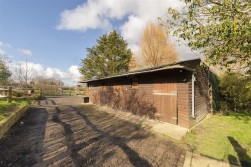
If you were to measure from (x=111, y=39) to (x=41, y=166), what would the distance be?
2895cm

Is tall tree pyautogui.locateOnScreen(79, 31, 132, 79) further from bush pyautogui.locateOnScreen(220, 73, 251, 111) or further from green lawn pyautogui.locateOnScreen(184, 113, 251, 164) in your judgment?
green lawn pyautogui.locateOnScreen(184, 113, 251, 164)

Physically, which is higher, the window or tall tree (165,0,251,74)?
tall tree (165,0,251,74)

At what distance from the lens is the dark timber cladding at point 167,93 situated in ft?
23.6

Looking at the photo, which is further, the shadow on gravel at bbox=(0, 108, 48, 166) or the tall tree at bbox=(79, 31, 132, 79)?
the tall tree at bbox=(79, 31, 132, 79)

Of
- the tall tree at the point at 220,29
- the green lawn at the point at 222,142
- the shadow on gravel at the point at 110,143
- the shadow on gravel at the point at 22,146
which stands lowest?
the green lawn at the point at 222,142

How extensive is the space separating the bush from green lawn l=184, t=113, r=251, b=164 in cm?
386

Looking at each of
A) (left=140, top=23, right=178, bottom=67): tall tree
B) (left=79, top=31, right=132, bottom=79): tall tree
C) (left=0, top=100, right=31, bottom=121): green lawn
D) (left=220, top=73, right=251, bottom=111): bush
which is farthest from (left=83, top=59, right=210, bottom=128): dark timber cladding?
(left=79, top=31, right=132, bottom=79): tall tree

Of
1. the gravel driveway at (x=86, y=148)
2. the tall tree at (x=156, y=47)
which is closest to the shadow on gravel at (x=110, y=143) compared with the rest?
the gravel driveway at (x=86, y=148)

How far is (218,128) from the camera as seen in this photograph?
723 centimetres

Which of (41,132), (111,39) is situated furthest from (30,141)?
(111,39)

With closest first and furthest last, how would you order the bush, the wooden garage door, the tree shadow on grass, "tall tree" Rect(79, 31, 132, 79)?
the tree shadow on grass
the wooden garage door
the bush
"tall tree" Rect(79, 31, 132, 79)

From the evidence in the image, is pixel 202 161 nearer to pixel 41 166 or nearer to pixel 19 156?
pixel 41 166

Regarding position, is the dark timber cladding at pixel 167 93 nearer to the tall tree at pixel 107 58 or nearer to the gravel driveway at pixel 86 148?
the gravel driveway at pixel 86 148

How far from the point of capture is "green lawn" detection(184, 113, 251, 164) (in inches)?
179
